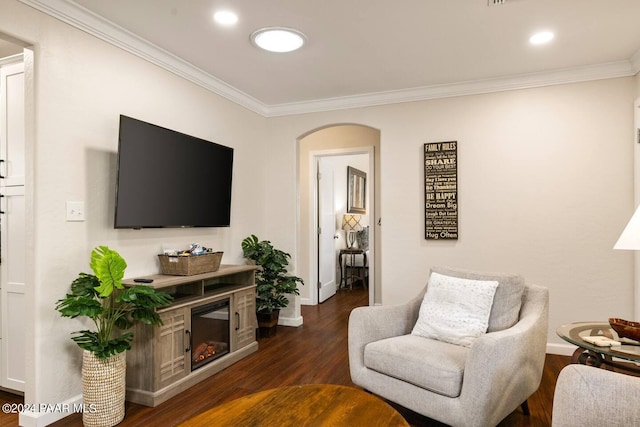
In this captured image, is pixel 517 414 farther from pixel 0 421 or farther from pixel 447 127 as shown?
pixel 0 421

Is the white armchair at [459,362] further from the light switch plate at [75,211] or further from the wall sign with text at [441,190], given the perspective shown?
the light switch plate at [75,211]

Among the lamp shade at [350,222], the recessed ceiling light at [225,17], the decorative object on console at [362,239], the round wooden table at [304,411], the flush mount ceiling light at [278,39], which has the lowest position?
the round wooden table at [304,411]

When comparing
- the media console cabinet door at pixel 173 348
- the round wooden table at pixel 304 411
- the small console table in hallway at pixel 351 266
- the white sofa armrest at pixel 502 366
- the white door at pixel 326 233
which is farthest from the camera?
the small console table in hallway at pixel 351 266

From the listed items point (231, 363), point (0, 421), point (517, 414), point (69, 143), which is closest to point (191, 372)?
point (231, 363)

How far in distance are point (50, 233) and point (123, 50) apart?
55.7 inches

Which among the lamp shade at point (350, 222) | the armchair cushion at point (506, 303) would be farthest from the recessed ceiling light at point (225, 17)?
the lamp shade at point (350, 222)

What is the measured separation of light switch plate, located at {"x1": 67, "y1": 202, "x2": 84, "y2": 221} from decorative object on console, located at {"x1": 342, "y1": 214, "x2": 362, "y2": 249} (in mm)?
4908

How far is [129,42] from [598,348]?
3.40 meters

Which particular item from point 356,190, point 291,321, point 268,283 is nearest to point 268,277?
point 268,283

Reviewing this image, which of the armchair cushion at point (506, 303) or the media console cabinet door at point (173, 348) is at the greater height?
the armchair cushion at point (506, 303)

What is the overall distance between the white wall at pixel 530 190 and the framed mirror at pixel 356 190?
3.08 metres

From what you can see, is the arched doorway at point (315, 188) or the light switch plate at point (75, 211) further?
the arched doorway at point (315, 188)

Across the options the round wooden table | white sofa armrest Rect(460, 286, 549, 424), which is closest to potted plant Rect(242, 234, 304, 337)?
the round wooden table

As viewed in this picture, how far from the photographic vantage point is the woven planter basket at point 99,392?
2.30 metres
